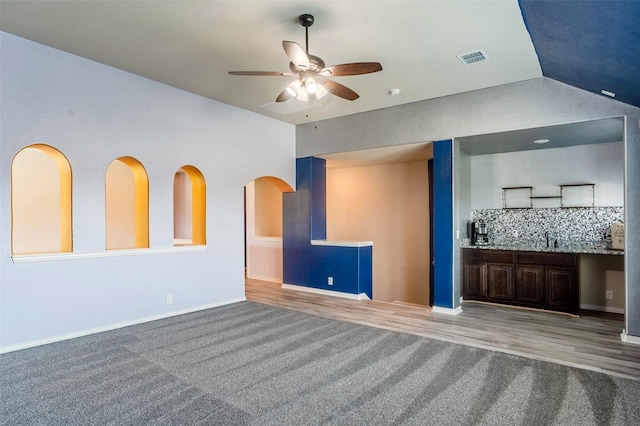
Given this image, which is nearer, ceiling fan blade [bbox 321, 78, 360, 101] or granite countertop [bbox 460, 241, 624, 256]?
ceiling fan blade [bbox 321, 78, 360, 101]

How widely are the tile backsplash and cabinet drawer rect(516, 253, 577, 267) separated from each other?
656 millimetres

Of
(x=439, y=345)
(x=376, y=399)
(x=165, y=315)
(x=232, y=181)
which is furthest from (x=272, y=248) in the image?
(x=376, y=399)

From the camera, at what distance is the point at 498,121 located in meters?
4.57

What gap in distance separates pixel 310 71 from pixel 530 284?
440 cm

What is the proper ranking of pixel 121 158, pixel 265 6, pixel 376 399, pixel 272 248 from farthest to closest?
pixel 272 248, pixel 121 158, pixel 265 6, pixel 376 399

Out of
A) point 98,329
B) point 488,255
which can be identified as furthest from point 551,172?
point 98,329

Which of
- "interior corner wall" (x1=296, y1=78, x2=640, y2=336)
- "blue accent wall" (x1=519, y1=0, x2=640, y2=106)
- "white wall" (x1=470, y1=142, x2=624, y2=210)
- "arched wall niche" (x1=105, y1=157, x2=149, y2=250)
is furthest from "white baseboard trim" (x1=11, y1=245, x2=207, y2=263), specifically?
"white wall" (x1=470, y1=142, x2=624, y2=210)

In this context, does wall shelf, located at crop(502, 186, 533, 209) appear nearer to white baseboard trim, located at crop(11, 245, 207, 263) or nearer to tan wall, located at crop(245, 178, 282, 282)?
tan wall, located at crop(245, 178, 282, 282)

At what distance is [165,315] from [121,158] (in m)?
2.11

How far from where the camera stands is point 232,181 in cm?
562

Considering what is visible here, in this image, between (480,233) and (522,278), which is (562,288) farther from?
(480,233)

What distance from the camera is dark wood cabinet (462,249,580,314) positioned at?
4871mm

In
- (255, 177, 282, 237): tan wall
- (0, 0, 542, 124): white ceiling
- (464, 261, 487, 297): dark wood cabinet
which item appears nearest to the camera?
(0, 0, 542, 124): white ceiling

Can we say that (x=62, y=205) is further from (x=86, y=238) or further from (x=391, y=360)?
(x=391, y=360)
